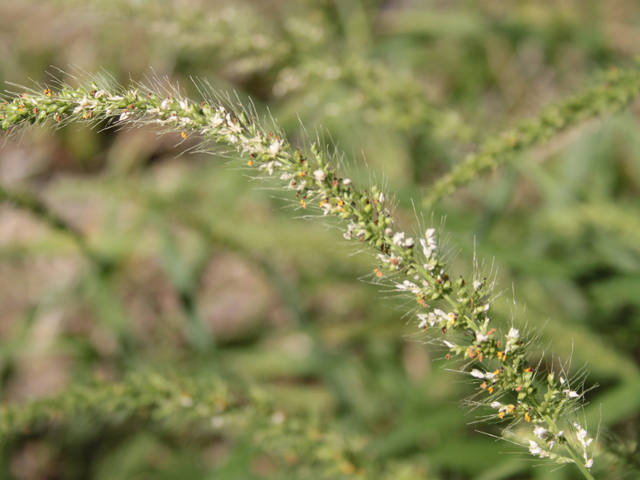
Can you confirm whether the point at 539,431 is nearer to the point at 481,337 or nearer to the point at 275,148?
the point at 481,337

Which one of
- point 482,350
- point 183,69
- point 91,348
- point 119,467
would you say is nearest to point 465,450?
point 482,350

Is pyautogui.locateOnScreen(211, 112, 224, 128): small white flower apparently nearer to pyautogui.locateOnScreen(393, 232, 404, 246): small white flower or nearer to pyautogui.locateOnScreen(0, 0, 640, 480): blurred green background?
pyautogui.locateOnScreen(0, 0, 640, 480): blurred green background

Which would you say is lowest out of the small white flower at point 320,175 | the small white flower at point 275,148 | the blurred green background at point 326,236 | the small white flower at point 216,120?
the blurred green background at point 326,236

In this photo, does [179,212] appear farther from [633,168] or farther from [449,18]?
[633,168]

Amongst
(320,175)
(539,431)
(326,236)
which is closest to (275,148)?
(320,175)

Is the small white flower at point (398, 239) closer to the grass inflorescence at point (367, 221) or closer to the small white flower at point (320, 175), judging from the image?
the grass inflorescence at point (367, 221)

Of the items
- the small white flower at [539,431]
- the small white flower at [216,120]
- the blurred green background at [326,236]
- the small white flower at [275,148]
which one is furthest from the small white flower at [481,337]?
the small white flower at [216,120]

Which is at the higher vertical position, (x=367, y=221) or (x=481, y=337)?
(x=367, y=221)

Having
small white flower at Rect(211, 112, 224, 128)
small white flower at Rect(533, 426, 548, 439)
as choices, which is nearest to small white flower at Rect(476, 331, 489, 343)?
small white flower at Rect(533, 426, 548, 439)
